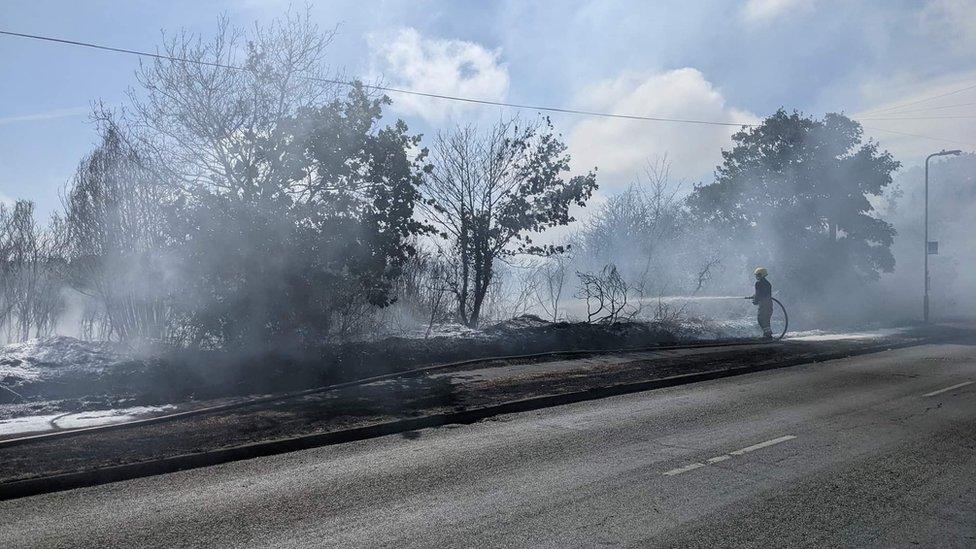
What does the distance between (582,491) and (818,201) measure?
33284 millimetres

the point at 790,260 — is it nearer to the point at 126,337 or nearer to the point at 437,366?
the point at 437,366

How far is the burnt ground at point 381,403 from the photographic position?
741cm

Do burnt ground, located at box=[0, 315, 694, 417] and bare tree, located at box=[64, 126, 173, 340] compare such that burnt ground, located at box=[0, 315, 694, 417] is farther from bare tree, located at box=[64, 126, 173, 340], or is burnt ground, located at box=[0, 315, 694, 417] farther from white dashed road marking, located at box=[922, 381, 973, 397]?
white dashed road marking, located at box=[922, 381, 973, 397]

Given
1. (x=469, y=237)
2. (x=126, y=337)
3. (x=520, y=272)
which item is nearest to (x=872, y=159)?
(x=520, y=272)

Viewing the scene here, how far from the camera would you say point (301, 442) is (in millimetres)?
7902

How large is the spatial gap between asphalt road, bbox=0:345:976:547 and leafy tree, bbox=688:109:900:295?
2761 centimetres

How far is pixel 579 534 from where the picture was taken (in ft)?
16.1

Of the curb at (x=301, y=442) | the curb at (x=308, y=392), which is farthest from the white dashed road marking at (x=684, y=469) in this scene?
the curb at (x=308, y=392)

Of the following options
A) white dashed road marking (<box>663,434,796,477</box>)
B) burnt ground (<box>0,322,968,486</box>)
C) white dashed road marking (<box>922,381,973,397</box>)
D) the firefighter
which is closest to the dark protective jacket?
the firefighter

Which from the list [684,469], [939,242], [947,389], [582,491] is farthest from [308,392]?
[939,242]

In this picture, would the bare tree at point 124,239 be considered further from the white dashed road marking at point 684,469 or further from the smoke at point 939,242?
the smoke at point 939,242

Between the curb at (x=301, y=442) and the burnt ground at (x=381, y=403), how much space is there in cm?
16

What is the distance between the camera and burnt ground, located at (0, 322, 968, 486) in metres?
7.41

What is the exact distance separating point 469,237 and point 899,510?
16.2 metres
